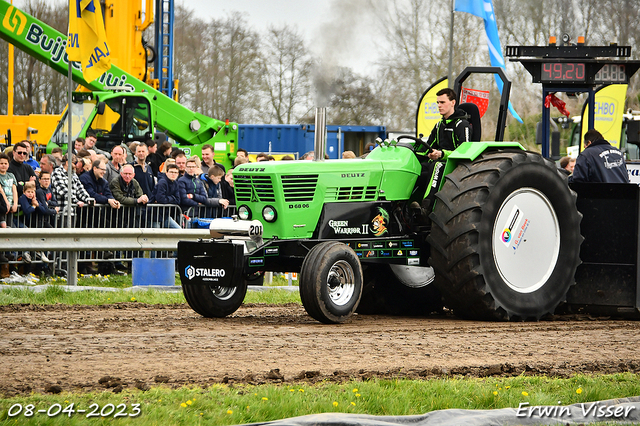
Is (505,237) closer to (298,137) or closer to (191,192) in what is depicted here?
(191,192)

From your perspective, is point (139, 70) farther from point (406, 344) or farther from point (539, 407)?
point (539, 407)

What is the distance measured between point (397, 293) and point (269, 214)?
2180mm

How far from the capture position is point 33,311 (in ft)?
28.8

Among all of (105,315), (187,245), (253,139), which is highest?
(253,139)

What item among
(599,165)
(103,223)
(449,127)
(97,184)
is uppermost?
(449,127)

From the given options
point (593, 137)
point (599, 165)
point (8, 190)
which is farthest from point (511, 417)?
point (8, 190)

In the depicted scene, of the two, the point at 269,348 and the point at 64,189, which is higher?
the point at 64,189

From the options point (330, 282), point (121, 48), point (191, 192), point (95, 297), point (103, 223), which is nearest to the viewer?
point (330, 282)

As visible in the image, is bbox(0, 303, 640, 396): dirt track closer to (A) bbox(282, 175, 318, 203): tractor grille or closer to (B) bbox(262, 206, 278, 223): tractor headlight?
(B) bbox(262, 206, 278, 223): tractor headlight

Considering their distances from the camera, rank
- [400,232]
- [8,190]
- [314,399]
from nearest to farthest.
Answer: [314,399] → [400,232] → [8,190]

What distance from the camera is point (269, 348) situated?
6598 mm

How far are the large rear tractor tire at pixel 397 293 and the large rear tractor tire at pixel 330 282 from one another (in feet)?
4.78

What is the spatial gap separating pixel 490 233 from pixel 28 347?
14.4ft

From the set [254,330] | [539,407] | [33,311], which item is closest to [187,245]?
[254,330]
